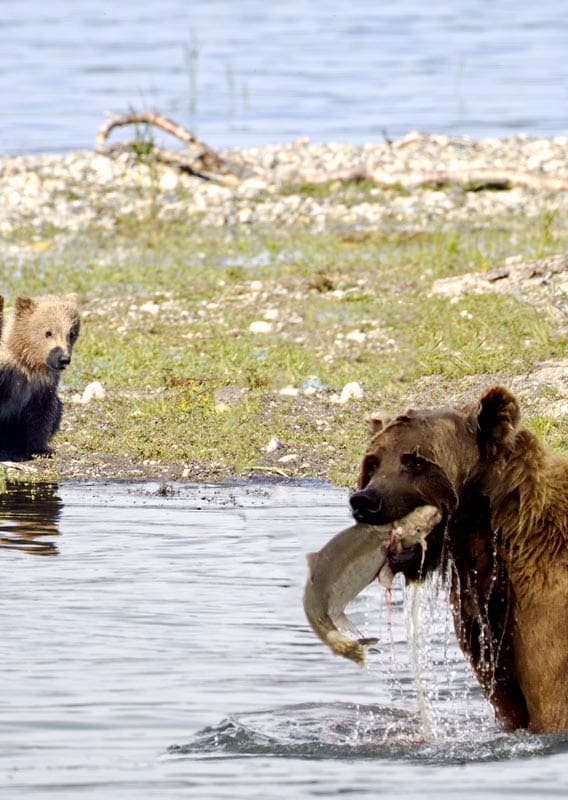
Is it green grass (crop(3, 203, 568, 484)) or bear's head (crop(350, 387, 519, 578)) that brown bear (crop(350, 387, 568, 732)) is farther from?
green grass (crop(3, 203, 568, 484))

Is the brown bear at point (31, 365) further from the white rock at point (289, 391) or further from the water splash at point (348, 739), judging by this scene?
the water splash at point (348, 739)

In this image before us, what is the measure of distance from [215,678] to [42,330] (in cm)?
494

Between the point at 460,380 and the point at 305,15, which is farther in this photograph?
the point at 305,15

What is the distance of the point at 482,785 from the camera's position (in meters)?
5.34

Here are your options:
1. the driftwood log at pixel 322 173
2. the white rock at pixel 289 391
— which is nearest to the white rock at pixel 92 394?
the white rock at pixel 289 391

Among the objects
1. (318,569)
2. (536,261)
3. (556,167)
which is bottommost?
(318,569)

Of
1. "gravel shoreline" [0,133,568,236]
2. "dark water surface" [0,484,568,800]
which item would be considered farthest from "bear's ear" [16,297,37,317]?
"gravel shoreline" [0,133,568,236]

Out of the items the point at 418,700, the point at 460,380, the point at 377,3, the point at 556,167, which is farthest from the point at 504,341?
the point at 377,3

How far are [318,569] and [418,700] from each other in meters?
1.04

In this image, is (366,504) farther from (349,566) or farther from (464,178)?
(464,178)

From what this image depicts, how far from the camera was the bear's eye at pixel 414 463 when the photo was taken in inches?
208

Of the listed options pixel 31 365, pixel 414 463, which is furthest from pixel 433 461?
pixel 31 365

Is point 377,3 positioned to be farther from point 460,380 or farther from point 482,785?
point 482,785

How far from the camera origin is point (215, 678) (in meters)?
6.48
